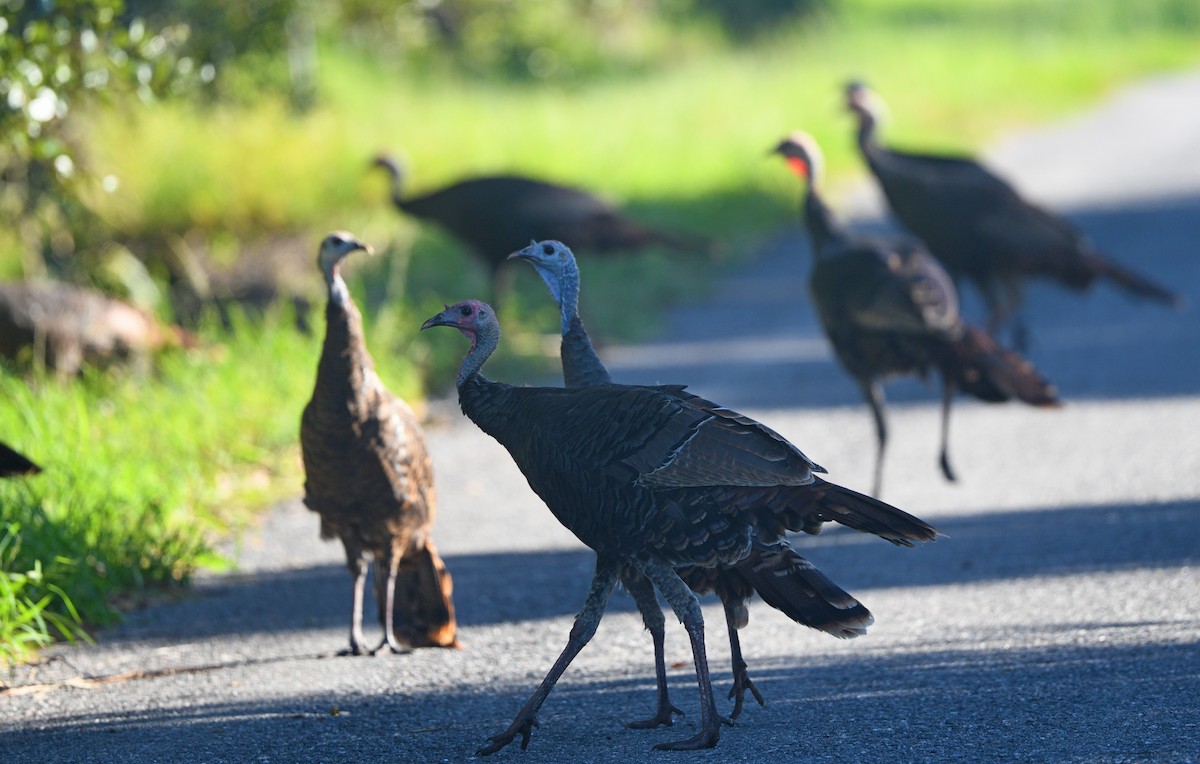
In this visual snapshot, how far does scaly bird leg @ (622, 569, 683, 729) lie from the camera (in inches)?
164

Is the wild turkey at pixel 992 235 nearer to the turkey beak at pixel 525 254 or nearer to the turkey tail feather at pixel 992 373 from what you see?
the turkey tail feather at pixel 992 373

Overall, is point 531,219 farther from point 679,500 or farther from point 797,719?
point 797,719

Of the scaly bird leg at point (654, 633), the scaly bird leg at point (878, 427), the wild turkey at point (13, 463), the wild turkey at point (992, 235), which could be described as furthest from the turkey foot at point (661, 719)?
the wild turkey at point (992, 235)

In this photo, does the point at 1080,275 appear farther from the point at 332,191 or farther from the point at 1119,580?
the point at 332,191

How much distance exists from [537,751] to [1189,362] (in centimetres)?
593

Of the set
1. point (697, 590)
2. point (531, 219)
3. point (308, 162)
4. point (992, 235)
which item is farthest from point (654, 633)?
point (308, 162)

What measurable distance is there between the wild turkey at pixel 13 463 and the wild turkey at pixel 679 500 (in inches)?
63.2

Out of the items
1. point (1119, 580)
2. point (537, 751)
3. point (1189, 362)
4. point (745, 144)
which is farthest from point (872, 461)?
point (745, 144)

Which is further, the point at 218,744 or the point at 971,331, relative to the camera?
the point at 971,331

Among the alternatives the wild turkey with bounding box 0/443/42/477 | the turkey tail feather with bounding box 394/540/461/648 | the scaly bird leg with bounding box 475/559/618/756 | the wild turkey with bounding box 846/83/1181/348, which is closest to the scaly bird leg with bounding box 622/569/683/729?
the scaly bird leg with bounding box 475/559/618/756

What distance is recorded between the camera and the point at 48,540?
544 centimetres

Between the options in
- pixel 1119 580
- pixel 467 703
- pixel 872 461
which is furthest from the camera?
pixel 872 461

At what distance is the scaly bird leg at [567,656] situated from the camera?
13.1 feet

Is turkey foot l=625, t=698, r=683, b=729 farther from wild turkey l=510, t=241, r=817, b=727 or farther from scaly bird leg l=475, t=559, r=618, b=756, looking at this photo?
scaly bird leg l=475, t=559, r=618, b=756
